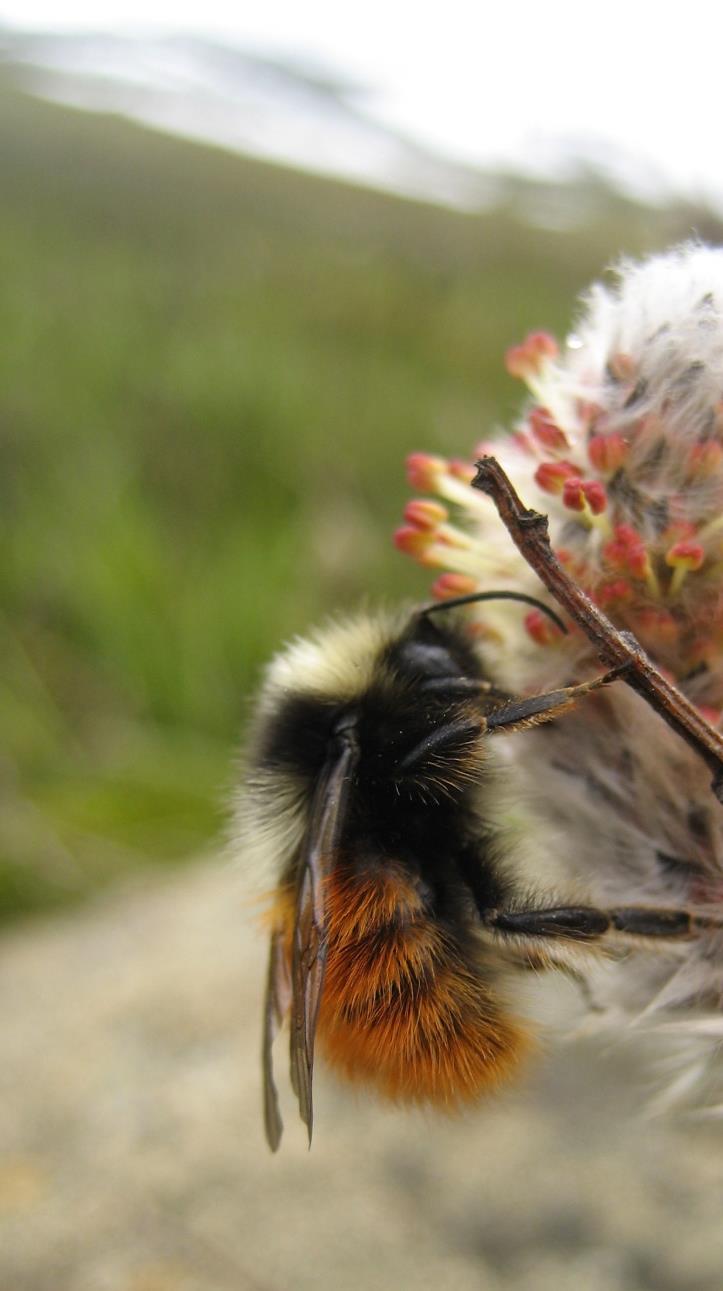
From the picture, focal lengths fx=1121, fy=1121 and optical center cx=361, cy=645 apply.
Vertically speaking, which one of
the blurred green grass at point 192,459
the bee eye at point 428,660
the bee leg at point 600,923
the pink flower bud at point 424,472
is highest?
the blurred green grass at point 192,459

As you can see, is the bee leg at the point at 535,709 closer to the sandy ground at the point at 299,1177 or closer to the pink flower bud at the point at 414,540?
the pink flower bud at the point at 414,540

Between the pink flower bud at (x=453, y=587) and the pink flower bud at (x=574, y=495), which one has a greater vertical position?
the pink flower bud at (x=453, y=587)

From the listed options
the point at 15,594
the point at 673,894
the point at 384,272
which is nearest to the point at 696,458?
the point at 673,894

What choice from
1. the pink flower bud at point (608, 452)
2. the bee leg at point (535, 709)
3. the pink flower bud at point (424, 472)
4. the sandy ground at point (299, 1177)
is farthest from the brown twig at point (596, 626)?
the sandy ground at point (299, 1177)

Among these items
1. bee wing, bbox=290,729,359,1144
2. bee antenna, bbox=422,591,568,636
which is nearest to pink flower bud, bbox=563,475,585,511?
bee antenna, bbox=422,591,568,636

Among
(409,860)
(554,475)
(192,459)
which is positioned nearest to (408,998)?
(409,860)

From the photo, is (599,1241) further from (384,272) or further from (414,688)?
(384,272)
